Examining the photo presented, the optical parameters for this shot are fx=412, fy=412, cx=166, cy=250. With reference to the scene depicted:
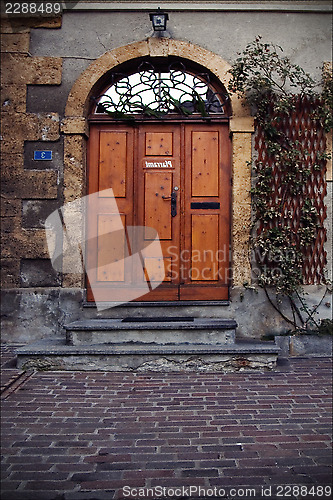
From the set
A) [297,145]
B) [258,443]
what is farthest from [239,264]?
[258,443]

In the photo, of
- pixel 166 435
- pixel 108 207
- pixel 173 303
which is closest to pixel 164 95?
pixel 108 207

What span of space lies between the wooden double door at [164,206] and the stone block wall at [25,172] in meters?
0.54

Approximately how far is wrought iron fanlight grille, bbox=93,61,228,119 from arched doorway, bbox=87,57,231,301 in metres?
Result: 0.01

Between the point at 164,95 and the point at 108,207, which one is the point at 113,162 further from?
the point at 164,95

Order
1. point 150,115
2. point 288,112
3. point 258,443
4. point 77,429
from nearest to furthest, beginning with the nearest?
1. point 258,443
2. point 77,429
3. point 288,112
4. point 150,115

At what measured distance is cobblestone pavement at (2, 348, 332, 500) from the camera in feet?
7.04

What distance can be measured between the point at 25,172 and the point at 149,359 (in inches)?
113

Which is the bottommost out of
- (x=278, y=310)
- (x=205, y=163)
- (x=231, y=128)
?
(x=278, y=310)

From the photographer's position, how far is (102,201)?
5.42 meters

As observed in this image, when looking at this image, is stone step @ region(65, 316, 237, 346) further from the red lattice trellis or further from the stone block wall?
the red lattice trellis

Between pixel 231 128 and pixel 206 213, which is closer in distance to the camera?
pixel 231 128

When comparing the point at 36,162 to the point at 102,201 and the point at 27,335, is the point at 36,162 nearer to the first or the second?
the point at 102,201

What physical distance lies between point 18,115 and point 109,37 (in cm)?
156

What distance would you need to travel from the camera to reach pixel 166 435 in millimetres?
2766
